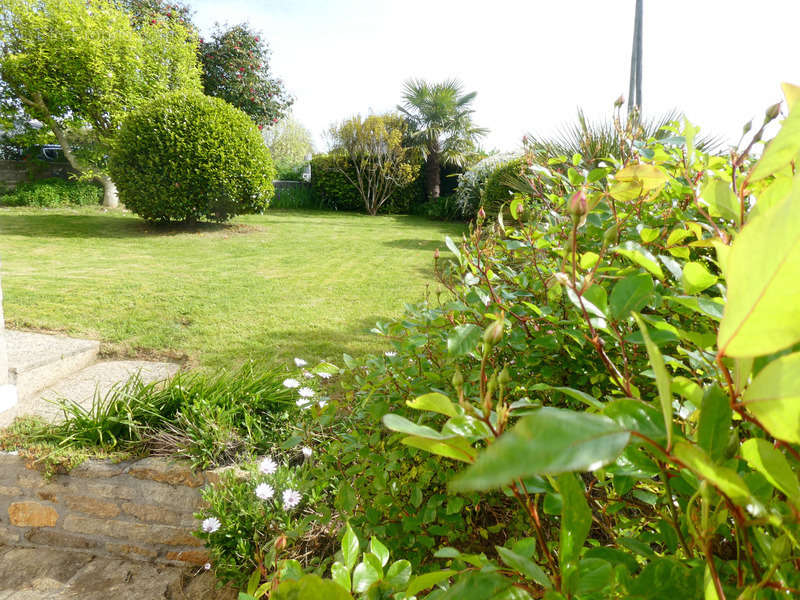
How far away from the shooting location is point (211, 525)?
1.75m

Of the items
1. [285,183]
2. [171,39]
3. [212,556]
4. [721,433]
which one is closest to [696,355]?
[721,433]

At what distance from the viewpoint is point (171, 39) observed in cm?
1298

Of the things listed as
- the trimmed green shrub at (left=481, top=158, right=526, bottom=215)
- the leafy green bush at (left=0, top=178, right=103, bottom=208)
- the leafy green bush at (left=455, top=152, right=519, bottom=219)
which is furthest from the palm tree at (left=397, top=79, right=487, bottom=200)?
the leafy green bush at (left=0, top=178, right=103, bottom=208)

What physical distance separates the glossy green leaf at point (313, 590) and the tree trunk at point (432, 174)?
17.0m

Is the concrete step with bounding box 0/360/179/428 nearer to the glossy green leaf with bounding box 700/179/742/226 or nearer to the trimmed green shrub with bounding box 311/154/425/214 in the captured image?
the glossy green leaf with bounding box 700/179/742/226

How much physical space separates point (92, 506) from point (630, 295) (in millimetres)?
2401

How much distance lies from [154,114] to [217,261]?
3586 mm

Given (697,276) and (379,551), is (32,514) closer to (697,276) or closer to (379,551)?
(379,551)

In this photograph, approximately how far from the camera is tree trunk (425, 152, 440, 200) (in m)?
17.0

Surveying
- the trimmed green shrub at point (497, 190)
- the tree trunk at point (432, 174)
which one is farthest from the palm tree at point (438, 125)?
the trimmed green shrub at point (497, 190)

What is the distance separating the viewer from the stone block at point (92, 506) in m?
2.08

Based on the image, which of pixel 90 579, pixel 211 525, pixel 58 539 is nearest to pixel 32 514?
pixel 58 539

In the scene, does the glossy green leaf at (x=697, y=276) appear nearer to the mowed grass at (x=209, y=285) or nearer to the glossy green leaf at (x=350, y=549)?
the glossy green leaf at (x=350, y=549)

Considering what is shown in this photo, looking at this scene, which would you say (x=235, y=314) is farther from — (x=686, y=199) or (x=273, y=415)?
(x=686, y=199)
